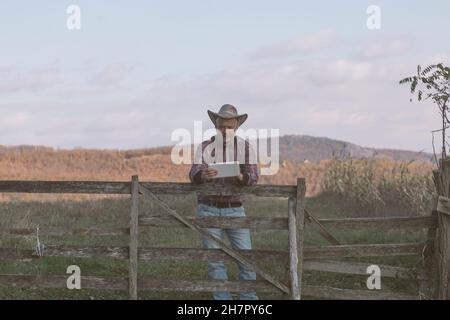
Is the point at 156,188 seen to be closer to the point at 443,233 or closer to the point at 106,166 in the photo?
the point at 443,233

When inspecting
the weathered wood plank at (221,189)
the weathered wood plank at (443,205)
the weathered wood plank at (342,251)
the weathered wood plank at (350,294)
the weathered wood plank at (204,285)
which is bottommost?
the weathered wood plank at (350,294)

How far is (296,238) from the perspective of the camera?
7832mm

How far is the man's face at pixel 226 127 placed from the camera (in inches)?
311

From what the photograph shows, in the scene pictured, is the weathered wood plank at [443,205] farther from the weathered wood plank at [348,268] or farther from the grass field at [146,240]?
the grass field at [146,240]

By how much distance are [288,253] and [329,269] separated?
773mm

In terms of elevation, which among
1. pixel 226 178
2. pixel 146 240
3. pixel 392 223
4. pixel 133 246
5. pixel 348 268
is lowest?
pixel 146 240

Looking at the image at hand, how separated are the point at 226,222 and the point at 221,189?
382 millimetres

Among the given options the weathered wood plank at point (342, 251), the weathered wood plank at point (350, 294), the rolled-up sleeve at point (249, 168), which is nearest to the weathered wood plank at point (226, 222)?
the rolled-up sleeve at point (249, 168)

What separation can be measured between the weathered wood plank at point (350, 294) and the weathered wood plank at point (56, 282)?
88.0 inches

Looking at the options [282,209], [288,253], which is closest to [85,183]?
[288,253]

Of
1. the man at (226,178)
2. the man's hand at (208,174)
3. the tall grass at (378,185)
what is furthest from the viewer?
the tall grass at (378,185)

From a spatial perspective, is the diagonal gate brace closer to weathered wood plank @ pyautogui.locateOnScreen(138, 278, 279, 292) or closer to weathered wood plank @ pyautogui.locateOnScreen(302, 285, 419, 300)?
weathered wood plank @ pyautogui.locateOnScreen(138, 278, 279, 292)

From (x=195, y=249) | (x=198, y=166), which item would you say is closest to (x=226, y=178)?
(x=198, y=166)

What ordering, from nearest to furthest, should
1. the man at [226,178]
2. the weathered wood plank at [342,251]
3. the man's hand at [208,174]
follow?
the man's hand at [208,174] → the man at [226,178] → the weathered wood plank at [342,251]
